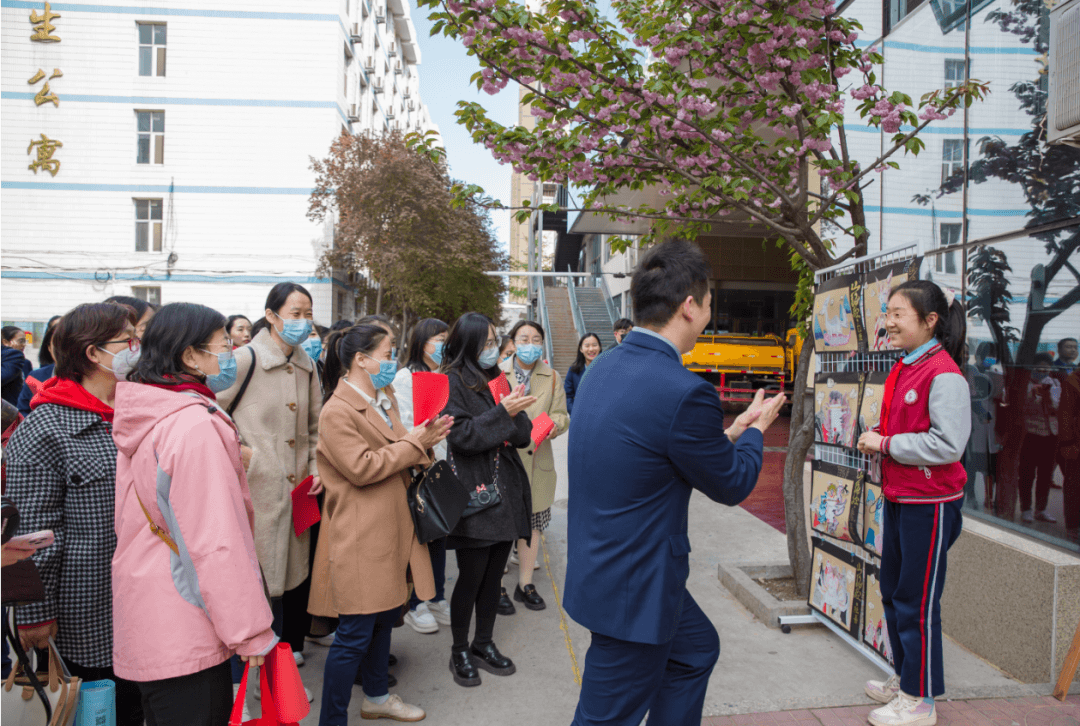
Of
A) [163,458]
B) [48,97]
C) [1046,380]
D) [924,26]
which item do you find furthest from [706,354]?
[48,97]

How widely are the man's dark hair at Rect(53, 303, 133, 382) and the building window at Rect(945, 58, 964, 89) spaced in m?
5.08

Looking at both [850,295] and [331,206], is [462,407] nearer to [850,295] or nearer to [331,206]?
[850,295]

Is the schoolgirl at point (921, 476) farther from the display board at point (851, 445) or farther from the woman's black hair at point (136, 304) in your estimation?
the woman's black hair at point (136, 304)

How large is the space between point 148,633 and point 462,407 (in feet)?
6.08

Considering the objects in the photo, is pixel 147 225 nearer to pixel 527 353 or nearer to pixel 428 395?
pixel 527 353

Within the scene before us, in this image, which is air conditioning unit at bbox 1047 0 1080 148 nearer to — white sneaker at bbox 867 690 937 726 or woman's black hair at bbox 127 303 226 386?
white sneaker at bbox 867 690 937 726

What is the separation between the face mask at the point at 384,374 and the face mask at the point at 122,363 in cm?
97

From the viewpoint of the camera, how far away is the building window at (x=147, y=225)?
23.0 metres

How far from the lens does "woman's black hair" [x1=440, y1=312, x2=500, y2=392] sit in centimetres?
368

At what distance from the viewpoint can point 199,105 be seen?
2298 centimetres

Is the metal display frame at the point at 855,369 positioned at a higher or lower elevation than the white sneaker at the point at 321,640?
higher

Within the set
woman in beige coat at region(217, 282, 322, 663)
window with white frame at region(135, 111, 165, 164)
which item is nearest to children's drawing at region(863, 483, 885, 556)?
woman in beige coat at region(217, 282, 322, 663)

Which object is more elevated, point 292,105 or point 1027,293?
point 292,105

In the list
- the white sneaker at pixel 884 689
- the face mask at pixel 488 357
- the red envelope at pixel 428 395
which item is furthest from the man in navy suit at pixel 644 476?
the white sneaker at pixel 884 689
